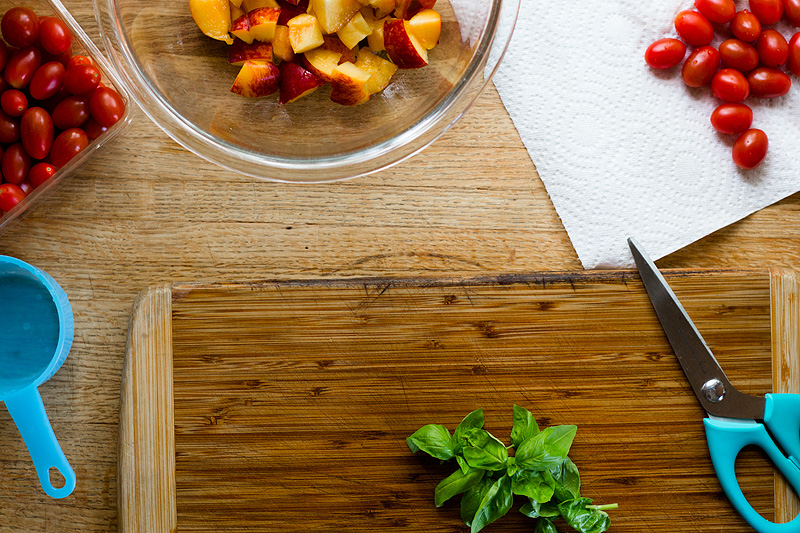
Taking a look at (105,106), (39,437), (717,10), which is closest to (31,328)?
(39,437)

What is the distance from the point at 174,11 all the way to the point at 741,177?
102cm

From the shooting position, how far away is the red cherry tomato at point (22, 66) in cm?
97

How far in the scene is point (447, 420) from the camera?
40.9 inches

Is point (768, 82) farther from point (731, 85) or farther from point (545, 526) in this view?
point (545, 526)

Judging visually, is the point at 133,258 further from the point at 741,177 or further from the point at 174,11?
the point at 741,177

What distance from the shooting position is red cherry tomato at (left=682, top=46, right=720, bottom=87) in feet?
3.52

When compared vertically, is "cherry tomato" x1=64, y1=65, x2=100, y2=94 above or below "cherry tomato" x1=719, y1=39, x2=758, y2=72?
below

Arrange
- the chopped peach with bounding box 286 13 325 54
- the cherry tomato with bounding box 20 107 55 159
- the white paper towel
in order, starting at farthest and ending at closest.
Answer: the white paper towel
the cherry tomato with bounding box 20 107 55 159
the chopped peach with bounding box 286 13 325 54

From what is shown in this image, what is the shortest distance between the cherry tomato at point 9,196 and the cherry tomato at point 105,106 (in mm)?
174

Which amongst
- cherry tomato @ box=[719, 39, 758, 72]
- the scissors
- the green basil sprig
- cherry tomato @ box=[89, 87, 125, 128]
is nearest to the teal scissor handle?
the scissors

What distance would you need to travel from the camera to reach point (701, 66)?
1.08 metres

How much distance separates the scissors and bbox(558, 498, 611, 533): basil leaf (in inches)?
9.7

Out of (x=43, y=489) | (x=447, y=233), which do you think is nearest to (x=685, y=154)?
(x=447, y=233)

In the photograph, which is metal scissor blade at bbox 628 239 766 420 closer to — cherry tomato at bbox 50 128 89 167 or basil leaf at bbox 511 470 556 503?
basil leaf at bbox 511 470 556 503
